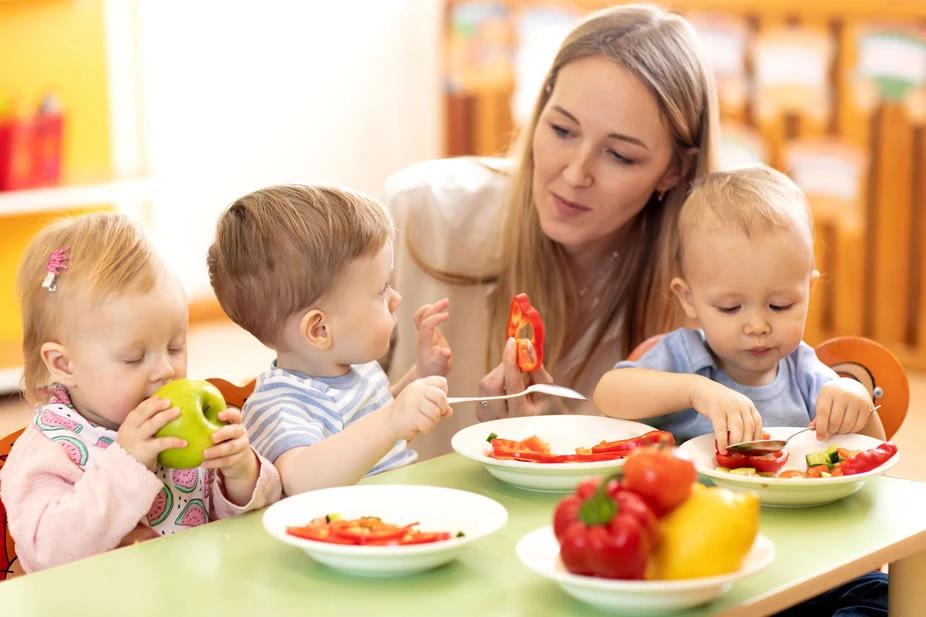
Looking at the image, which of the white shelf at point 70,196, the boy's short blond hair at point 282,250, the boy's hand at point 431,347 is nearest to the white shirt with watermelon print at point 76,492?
the boy's short blond hair at point 282,250

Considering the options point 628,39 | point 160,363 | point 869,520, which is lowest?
Answer: point 869,520

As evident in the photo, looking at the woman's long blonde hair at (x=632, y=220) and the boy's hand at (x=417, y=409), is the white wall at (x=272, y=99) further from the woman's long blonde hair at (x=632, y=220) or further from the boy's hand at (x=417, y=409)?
the boy's hand at (x=417, y=409)

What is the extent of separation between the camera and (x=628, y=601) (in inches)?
41.1

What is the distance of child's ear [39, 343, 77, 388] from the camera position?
1407 mm

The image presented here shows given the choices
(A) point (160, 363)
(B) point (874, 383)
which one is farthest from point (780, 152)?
(A) point (160, 363)

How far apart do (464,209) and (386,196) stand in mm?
147

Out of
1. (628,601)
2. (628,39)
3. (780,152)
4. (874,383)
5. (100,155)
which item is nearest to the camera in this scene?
(628,601)

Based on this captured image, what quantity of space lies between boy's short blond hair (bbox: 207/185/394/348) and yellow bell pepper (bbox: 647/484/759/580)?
65 centimetres

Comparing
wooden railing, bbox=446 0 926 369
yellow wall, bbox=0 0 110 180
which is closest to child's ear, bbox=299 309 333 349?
wooden railing, bbox=446 0 926 369

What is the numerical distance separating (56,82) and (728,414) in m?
3.63

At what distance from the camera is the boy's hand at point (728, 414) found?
1466 mm

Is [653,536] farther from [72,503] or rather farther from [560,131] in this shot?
[560,131]

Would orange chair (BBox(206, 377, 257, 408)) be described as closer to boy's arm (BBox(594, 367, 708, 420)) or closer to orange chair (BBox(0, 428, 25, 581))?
orange chair (BBox(0, 428, 25, 581))

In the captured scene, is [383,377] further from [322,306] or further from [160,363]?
[160,363]
